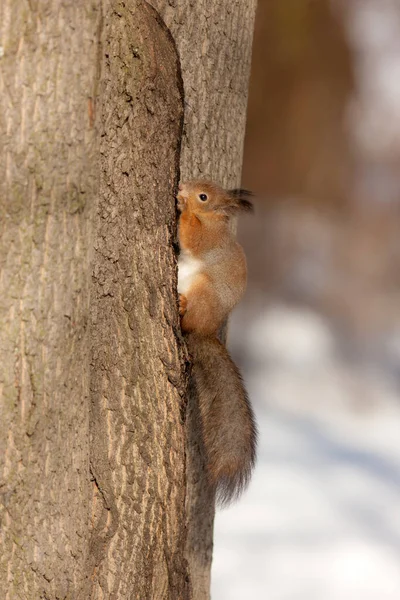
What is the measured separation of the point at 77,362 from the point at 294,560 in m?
2.06

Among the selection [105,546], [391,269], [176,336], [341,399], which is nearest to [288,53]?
[391,269]

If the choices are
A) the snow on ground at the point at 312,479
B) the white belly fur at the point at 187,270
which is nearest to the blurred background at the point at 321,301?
the snow on ground at the point at 312,479

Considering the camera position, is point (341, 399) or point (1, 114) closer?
point (1, 114)

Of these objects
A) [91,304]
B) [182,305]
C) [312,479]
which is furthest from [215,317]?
[312,479]

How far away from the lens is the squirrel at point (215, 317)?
2.02m

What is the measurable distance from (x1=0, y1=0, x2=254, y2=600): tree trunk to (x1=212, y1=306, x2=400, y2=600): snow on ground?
1124 millimetres

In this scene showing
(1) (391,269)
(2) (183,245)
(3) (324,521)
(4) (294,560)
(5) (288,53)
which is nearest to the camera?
→ (2) (183,245)

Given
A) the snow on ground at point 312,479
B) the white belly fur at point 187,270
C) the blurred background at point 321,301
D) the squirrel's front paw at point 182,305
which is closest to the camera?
the squirrel's front paw at point 182,305

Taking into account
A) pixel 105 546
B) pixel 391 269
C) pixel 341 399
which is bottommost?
pixel 105 546

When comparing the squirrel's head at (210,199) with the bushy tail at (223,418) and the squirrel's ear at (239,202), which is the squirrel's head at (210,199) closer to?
the squirrel's ear at (239,202)

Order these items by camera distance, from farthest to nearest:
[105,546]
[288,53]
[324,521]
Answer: [288,53]
[324,521]
[105,546]

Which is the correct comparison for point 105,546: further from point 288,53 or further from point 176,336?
point 288,53

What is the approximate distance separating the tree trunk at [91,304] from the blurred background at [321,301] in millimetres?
1619

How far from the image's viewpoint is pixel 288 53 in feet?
15.4
